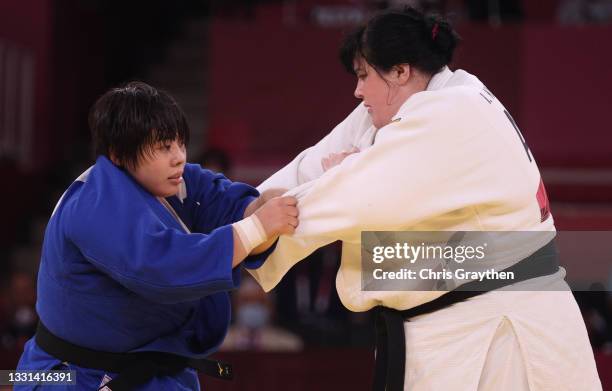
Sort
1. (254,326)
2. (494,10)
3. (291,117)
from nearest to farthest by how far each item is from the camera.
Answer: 1. (254,326)
2. (291,117)
3. (494,10)

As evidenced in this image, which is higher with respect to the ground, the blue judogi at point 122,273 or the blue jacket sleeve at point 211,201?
the blue jacket sleeve at point 211,201

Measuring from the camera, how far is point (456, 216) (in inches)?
84.7

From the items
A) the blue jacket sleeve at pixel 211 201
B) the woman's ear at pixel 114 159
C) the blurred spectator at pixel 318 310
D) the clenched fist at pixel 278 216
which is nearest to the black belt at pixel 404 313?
the clenched fist at pixel 278 216

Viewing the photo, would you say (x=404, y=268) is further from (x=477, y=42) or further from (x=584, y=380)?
(x=477, y=42)

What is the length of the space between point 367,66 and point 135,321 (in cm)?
82

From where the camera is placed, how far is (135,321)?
6.98 feet

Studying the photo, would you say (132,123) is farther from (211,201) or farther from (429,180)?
(429,180)

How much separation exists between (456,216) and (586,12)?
164 inches

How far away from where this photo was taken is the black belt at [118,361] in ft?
6.93

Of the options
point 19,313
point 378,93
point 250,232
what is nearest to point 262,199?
point 250,232

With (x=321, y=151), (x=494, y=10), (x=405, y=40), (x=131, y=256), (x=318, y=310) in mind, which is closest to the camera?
(x=131, y=256)

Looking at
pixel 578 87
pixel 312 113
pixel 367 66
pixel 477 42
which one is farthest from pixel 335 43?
pixel 367 66

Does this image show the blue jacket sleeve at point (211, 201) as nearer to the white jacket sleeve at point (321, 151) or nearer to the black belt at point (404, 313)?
the white jacket sleeve at point (321, 151)

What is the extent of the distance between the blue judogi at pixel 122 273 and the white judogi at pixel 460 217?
27 cm
